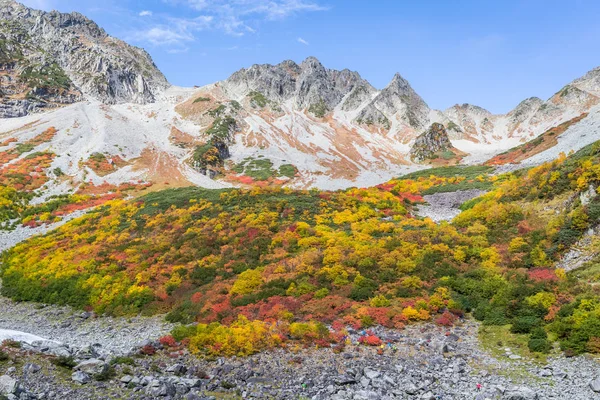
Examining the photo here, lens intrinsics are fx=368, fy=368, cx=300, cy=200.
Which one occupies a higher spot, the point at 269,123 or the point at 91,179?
the point at 269,123

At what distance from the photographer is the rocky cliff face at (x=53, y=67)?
146 m

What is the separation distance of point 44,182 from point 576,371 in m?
92.4

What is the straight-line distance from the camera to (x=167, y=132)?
14612 centimetres

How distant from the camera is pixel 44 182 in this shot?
7888 cm

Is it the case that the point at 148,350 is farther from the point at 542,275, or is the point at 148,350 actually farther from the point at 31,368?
the point at 542,275

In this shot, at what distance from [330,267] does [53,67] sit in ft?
621

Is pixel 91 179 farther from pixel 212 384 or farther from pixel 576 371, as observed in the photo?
pixel 576 371

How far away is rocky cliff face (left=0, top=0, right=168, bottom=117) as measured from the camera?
14575cm

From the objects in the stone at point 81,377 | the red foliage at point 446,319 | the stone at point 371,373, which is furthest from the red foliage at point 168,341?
the red foliage at point 446,319

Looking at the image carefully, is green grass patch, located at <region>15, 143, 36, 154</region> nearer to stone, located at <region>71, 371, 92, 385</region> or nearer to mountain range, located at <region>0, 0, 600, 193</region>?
mountain range, located at <region>0, 0, 600, 193</region>

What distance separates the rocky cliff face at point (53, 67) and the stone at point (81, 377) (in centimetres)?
15616

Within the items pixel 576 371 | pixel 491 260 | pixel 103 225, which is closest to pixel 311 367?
pixel 576 371

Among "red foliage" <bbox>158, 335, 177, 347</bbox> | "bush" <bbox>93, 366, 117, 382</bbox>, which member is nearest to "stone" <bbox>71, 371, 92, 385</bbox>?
"bush" <bbox>93, 366, 117, 382</bbox>

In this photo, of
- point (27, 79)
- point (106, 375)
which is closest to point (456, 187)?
point (106, 375)
